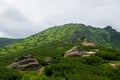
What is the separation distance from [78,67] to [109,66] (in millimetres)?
9717

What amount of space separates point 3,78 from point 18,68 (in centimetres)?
1385

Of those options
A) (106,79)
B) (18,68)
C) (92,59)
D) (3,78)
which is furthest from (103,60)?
(3,78)

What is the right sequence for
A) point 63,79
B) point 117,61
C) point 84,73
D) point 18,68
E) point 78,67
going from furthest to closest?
point 117,61, point 18,68, point 78,67, point 84,73, point 63,79

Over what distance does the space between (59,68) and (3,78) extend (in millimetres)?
15882

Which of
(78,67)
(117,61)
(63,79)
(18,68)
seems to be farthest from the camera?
(117,61)

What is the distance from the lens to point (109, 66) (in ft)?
268

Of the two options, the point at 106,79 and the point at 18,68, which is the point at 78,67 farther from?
the point at 18,68

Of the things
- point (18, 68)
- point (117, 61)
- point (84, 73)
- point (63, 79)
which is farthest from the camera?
point (117, 61)

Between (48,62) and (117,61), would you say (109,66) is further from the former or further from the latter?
(48,62)

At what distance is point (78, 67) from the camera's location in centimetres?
7862

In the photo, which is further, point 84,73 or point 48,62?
point 48,62

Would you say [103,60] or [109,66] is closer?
[109,66]

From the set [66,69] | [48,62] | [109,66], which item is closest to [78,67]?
[66,69]

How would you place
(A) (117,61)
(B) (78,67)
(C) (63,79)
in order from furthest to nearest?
(A) (117,61)
(B) (78,67)
(C) (63,79)
